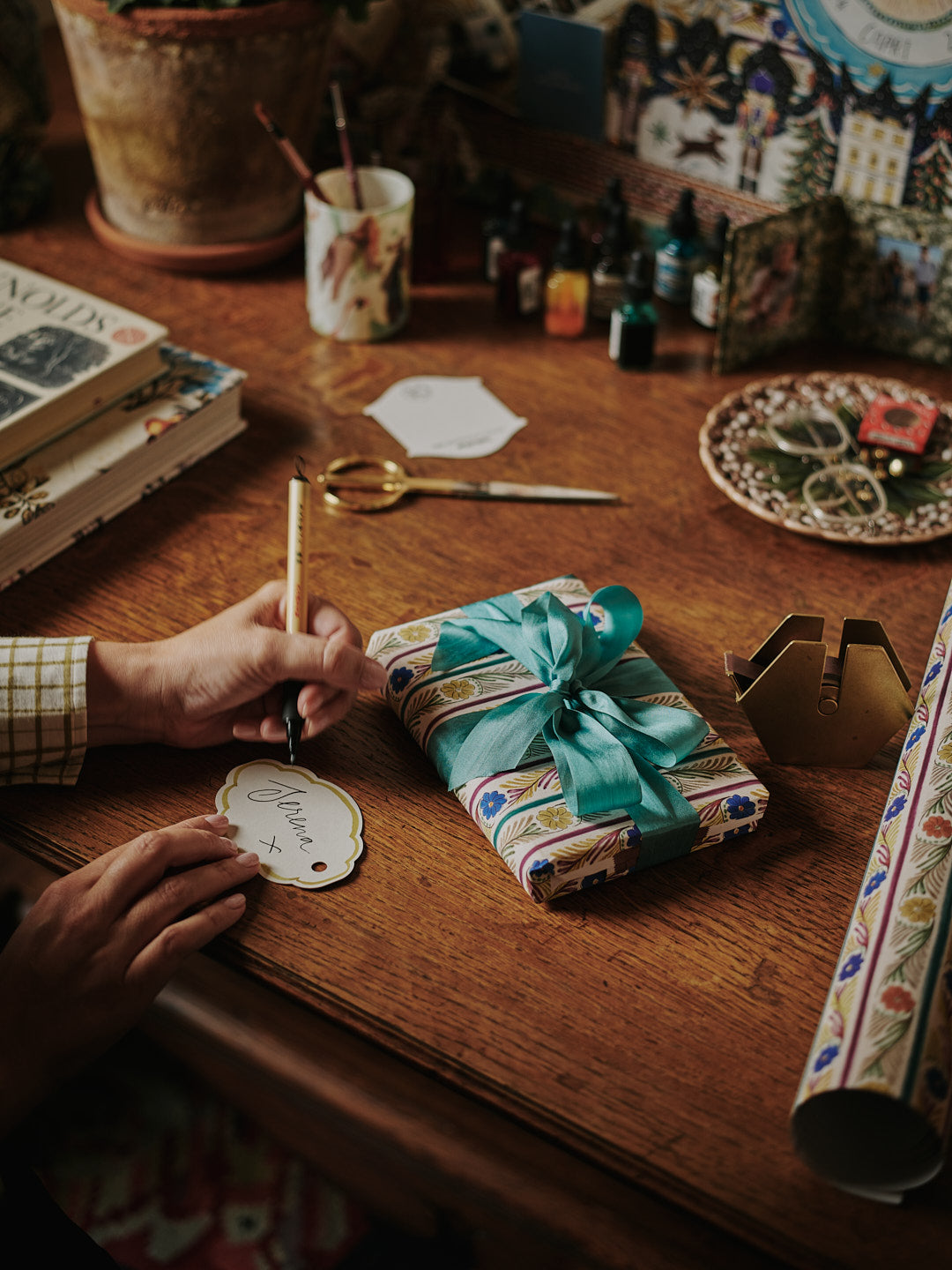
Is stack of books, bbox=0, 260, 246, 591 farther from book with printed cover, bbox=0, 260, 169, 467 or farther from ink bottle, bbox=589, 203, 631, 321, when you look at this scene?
ink bottle, bbox=589, 203, 631, 321

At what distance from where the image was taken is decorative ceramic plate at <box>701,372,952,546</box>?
1.05m

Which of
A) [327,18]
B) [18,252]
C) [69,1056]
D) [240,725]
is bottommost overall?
[69,1056]

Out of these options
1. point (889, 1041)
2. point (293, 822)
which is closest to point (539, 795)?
point (293, 822)

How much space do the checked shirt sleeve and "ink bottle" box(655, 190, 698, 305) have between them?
2.77 ft

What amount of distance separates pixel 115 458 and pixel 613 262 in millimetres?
599

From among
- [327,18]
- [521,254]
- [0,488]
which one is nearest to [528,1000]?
[0,488]

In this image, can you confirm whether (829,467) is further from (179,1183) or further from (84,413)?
(179,1183)

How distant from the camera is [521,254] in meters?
1.33

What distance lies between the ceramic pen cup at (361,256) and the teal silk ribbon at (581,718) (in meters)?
0.51

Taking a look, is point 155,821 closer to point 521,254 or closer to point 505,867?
point 505,867

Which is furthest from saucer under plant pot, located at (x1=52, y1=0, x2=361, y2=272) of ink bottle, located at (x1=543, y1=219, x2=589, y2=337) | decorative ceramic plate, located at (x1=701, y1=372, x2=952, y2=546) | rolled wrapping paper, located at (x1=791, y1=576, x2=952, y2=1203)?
rolled wrapping paper, located at (x1=791, y1=576, x2=952, y2=1203)

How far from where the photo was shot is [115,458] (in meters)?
1.04

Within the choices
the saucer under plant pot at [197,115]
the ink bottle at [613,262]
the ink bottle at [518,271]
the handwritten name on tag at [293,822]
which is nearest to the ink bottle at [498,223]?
the ink bottle at [518,271]

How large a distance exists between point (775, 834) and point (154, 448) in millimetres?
651
